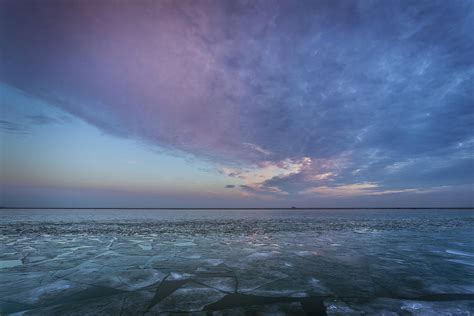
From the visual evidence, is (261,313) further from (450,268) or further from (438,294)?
(450,268)

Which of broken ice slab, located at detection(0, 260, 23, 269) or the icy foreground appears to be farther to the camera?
broken ice slab, located at detection(0, 260, 23, 269)

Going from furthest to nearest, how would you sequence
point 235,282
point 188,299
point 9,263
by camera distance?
point 9,263
point 235,282
point 188,299

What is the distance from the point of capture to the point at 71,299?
18.0 ft

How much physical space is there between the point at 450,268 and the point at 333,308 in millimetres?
6288

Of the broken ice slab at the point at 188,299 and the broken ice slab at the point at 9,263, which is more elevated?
the broken ice slab at the point at 188,299

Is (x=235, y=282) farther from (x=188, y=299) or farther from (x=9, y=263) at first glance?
(x=9, y=263)

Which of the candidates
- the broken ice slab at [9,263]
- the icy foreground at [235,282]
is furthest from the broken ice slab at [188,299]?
the broken ice slab at [9,263]

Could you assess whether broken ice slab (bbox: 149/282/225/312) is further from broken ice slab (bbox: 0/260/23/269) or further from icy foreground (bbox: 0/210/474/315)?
broken ice slab (bbox: 0/260/23/269)

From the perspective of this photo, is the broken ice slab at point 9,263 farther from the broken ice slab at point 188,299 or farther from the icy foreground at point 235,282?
the broken ice slab at point 188,299

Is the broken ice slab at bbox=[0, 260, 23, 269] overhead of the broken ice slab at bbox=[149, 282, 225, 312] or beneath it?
beneath

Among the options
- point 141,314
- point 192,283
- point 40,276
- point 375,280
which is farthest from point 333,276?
point 40,276

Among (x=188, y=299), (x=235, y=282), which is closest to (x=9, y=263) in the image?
(x=188, y=299)

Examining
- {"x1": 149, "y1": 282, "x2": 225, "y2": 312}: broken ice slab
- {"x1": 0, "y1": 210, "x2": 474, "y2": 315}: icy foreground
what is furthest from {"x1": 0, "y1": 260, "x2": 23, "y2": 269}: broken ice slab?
{"x1": 149, "y1": 282, "x2": 225, "y2": 312}: broken ice slab

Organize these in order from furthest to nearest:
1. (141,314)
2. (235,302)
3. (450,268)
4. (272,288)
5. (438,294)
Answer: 1. (450,268)
2. (272,288)
3. (438,294)
4. (235,302)
5. (141,314)
